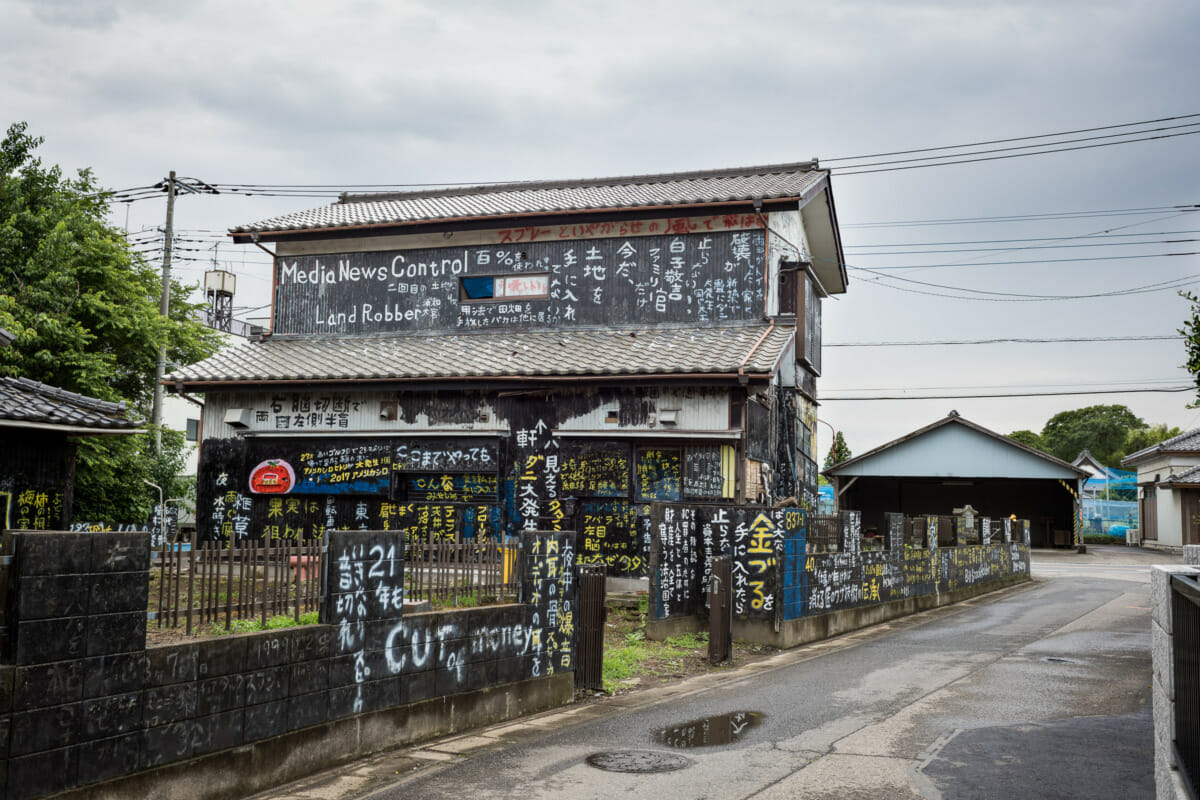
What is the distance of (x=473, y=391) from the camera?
20.6 meters

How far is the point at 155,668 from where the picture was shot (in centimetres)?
632

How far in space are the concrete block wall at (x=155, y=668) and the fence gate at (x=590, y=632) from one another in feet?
7.88

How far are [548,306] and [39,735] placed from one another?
1801cm

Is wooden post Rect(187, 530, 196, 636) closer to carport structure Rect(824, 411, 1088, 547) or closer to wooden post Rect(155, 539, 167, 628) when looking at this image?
wooden post Rect(155, 539, 167, 628)

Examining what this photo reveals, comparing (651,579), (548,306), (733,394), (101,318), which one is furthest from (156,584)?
(101,318)

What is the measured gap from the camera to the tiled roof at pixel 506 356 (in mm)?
19375

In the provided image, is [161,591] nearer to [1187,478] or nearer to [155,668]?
[155,668]

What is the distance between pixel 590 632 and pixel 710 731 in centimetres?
238

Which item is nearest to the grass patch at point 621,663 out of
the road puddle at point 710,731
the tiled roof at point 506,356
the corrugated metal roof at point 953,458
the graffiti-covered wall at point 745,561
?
the graffiti-covered wall at point 745,561

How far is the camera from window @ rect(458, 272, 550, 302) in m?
23.1

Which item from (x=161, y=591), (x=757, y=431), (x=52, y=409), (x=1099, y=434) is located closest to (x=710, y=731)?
(x=161, y=591)

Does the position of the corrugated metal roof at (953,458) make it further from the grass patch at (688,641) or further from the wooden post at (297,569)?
the wooden post at (297,569)

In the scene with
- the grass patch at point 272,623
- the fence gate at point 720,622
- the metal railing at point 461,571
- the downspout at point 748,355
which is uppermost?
the downspout at point 748,355

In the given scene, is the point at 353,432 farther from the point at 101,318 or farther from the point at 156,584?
the point at 156,584
